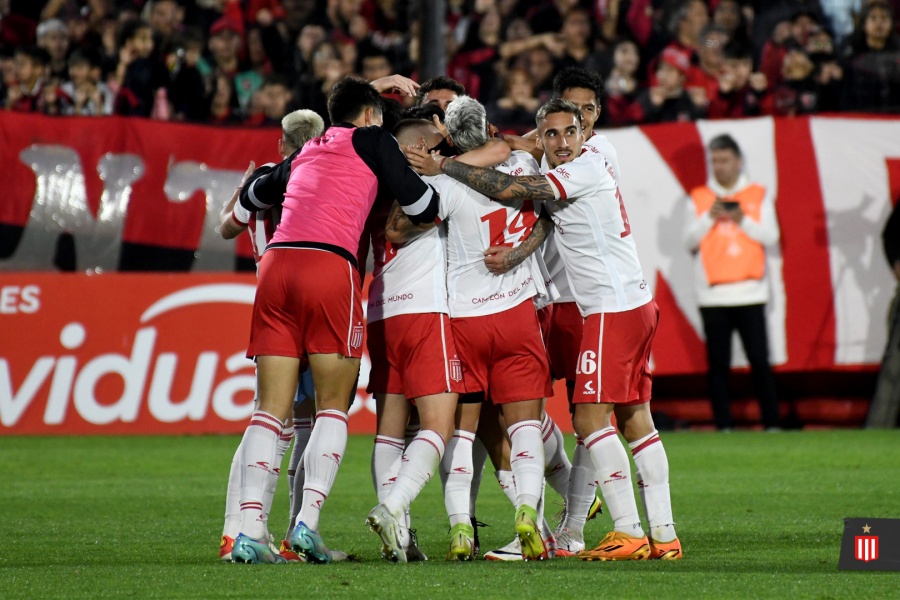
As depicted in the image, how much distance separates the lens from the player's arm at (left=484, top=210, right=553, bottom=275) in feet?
20.1

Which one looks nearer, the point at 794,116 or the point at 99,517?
the point at 99,517

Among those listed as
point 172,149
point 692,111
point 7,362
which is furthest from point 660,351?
point 7,362

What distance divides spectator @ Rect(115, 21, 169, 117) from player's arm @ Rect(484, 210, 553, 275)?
850cm

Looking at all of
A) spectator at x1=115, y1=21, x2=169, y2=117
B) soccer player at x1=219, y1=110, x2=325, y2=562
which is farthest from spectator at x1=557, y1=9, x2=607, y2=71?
soccer player at x1=219, y1=110, x2=325, y2=562

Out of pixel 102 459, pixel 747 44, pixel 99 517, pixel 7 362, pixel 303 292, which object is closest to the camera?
pixel 303 292

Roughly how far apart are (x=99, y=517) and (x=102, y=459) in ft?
9.72

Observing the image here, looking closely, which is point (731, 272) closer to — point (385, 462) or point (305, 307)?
point (385, 462)

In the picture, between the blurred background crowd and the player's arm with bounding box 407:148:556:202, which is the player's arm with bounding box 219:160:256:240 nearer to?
the player's arm with bounding box 407:148:556:202

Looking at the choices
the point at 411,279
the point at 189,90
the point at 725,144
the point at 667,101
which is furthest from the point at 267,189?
the point at 189,90

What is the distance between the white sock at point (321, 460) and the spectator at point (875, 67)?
8.91m

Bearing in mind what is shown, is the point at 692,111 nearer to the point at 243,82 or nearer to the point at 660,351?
the point at 660,351

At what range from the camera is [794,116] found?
505 inches

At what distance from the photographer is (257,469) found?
5.85m

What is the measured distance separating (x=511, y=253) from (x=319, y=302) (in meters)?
0.89
